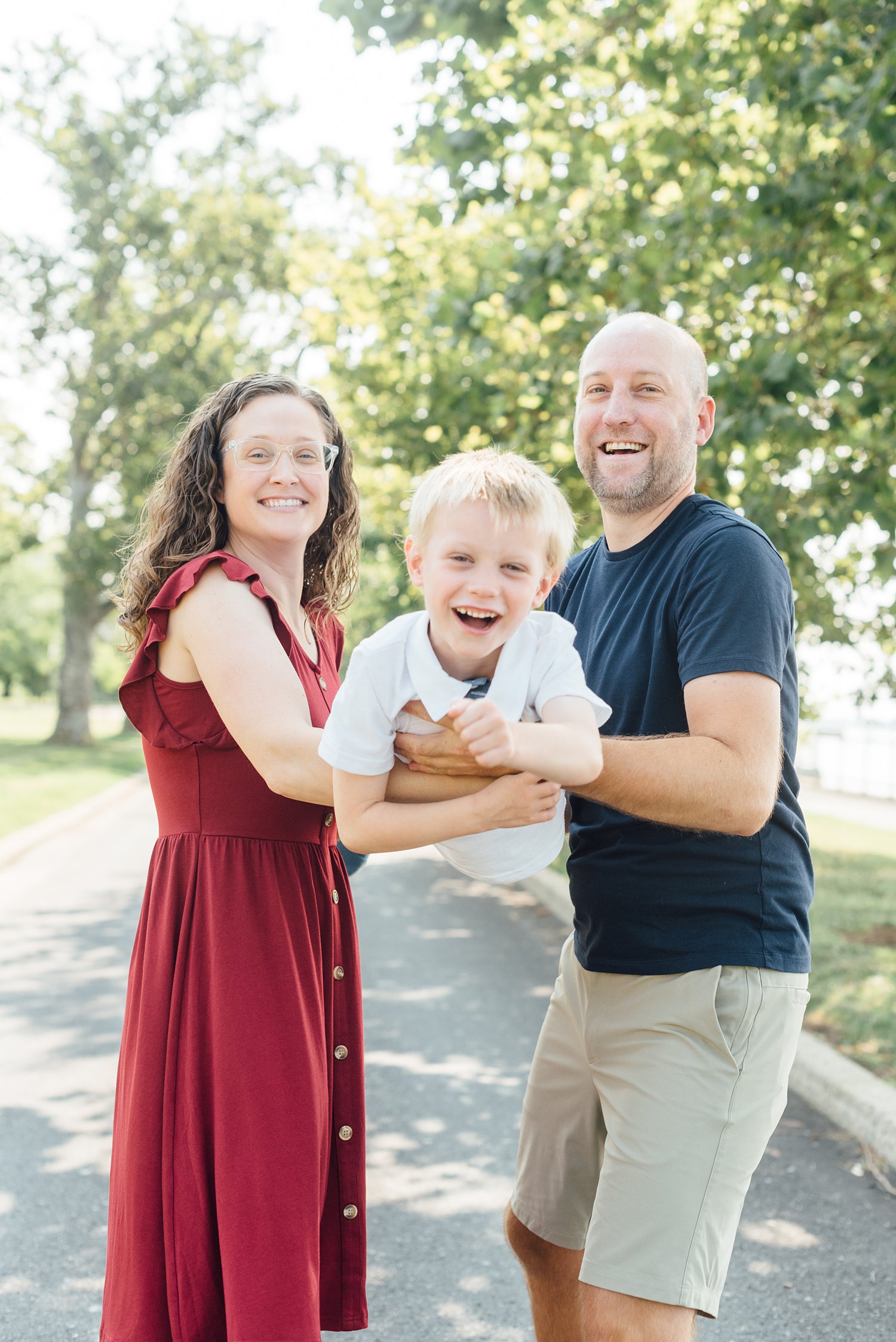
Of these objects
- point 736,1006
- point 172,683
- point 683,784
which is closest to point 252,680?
point 172,683

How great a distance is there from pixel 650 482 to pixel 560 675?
739mm

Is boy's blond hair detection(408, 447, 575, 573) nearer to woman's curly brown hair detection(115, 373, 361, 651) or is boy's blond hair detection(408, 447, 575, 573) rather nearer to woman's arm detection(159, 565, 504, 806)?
woman's arm detection(159, 565, 504, 806)

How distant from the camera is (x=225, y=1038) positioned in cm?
216

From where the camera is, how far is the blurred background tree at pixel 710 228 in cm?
633

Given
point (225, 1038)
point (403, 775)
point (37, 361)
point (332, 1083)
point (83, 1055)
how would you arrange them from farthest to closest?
point (37, 361), point (83, 1055), point (332, 1083), point (225, 1038), point (403, 775)

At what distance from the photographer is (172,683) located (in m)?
2.29

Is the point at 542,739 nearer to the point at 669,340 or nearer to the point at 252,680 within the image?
the point at 252,680

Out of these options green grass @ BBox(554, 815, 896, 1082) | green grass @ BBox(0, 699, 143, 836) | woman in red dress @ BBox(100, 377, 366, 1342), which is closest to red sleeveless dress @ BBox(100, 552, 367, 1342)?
woman in red dress @ BBox(100, 377, 366, 1342)

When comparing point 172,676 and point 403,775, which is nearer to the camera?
point 403,775

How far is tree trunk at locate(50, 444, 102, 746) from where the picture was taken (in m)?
27.3

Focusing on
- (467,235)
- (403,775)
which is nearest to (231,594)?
(403,775)

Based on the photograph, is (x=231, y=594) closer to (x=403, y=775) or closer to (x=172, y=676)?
(x=172, y=676)

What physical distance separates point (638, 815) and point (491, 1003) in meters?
4.99

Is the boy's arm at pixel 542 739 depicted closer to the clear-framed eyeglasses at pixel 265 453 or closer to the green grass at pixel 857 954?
the clear-framed eyeglasses at pixel 265 453
